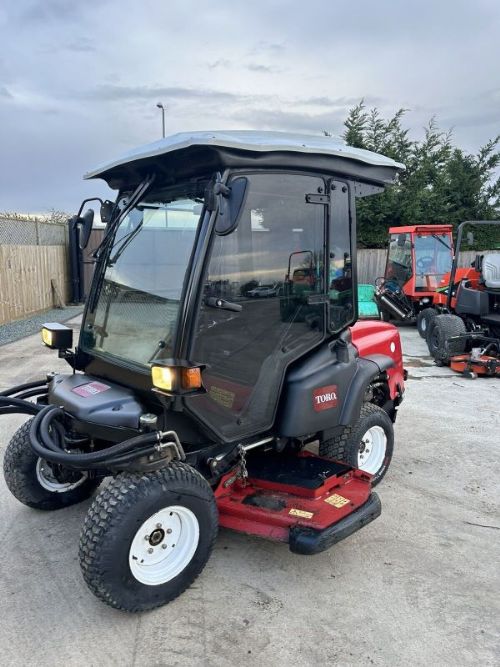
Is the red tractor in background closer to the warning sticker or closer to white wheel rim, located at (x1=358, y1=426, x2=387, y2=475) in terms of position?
white wheel rim, located at (x1=358, y1=426, x2=387, y2=475)

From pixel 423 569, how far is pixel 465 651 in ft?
1.92

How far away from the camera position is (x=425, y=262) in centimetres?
1150

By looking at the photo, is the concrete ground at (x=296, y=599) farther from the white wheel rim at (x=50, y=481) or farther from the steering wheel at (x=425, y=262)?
the steering wheel at (x=425, y=262)

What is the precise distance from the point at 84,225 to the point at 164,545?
185 cm

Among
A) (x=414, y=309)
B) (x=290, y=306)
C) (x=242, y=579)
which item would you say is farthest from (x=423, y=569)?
(x=414, y=309)

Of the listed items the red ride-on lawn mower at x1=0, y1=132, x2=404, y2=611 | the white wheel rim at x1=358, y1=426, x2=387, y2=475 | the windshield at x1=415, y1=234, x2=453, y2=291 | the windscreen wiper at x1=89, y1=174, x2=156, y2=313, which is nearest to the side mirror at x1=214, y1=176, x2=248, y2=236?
the red ride-on lawn mower at x1=0, y1=132, x2=404, y2=611

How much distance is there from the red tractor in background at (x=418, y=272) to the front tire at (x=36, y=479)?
884 centimetres

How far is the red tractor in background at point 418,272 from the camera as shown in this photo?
11188mm

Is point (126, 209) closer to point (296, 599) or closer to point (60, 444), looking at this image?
point (60, 444)

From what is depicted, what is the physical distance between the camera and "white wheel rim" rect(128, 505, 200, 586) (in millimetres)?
2402

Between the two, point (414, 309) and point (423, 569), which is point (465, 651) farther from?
point (414, 309)

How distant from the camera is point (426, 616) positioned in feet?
8.17

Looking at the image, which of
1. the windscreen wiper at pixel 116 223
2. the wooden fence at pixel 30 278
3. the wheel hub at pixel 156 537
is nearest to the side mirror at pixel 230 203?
the windscreen wiper at pixel 116 223

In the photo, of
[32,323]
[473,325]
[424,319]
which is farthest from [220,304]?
[32,323]
